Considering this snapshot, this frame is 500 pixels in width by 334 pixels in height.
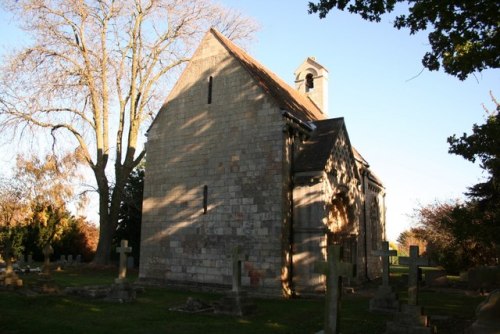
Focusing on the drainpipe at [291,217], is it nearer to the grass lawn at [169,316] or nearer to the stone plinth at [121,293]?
the grass lawn at [169,316]

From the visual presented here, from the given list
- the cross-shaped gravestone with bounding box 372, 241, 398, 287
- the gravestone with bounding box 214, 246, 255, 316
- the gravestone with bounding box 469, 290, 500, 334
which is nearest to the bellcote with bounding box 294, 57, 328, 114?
the cross-shaped gravestone with bounding box 372, 241, 398, 287

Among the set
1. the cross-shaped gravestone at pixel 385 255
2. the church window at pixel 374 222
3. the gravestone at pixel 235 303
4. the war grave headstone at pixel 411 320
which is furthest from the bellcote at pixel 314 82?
the war grave headstone at pixel 411 320

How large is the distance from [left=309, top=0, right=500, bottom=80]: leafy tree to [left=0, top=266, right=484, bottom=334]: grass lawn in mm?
6128

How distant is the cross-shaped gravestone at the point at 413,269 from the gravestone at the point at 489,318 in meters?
1.35

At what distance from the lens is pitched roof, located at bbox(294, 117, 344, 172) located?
645 inches

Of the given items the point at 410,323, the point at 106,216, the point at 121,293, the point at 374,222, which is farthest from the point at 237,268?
the point at 106,216

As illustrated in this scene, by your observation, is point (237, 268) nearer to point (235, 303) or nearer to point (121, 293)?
point (235, 303)

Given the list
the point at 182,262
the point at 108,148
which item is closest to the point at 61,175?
the point at 108,148

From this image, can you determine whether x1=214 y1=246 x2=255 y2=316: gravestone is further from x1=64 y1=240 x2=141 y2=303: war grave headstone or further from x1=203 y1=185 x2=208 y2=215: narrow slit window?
x1=203 y1=185 x2=208 y2=215: narrow slit window

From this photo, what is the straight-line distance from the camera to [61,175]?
3188 cm

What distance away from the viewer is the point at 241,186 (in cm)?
1659

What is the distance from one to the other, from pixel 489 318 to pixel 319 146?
1027cm

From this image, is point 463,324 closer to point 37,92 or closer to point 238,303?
point 238,303

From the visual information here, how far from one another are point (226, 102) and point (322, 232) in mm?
6807
